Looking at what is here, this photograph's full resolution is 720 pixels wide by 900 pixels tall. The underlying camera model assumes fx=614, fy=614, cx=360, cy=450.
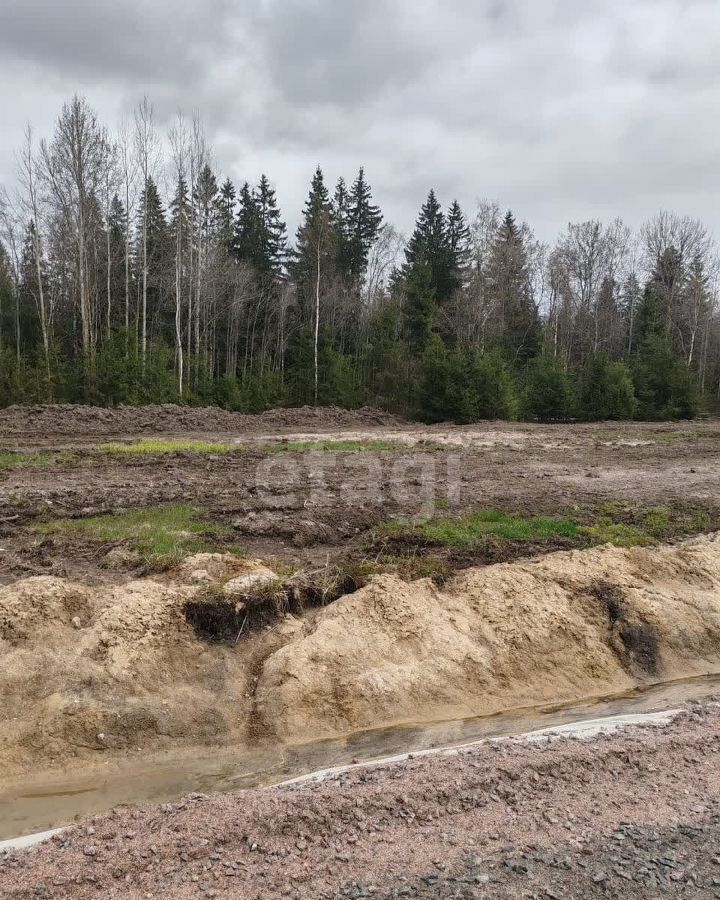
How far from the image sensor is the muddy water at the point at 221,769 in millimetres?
4027

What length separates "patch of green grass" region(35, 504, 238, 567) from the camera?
274 inches

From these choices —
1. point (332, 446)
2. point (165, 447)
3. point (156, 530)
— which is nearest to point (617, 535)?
point (156, 530)

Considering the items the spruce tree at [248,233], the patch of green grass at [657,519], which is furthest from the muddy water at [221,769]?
the spruce tree at [248,233]

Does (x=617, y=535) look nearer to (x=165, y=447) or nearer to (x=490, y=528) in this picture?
(x=490, y=528)

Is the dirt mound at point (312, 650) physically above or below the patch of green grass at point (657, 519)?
below

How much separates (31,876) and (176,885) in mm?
743

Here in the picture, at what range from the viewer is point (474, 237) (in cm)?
4278

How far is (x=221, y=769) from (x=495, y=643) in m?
2.73

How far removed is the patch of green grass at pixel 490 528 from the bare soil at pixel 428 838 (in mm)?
3773

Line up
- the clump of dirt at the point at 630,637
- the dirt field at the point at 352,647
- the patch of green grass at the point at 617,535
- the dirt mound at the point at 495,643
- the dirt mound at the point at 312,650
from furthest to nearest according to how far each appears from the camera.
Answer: the patch of green grass at the point at 617,535, the clump of dirt at the point at 630,637, the dirt mound at the point at 495,643, the dirt mound at the point at 312,650, the dirt field at the point at 352,647

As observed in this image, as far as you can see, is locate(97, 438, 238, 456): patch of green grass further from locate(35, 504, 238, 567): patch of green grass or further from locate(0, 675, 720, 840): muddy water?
locate(0, 675, 720, 840): muddy water

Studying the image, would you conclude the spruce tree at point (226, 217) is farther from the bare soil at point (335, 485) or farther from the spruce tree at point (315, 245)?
the bare soil at point (335, 485)

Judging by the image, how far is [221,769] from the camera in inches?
175

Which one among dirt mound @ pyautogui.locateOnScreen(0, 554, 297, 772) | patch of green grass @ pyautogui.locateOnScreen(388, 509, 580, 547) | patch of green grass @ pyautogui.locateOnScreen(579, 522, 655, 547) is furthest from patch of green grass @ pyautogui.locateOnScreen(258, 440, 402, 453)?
dirt mound @ pyautogui.locateOnScreen(0, 554, 297, 772)
